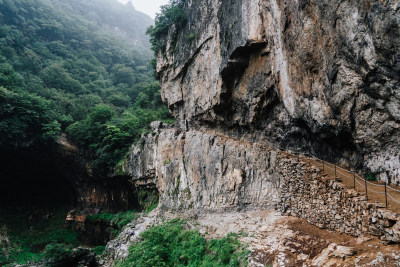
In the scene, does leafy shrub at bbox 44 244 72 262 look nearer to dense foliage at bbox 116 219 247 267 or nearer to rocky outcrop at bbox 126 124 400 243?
dense foliage at bbox 116 219 247 267

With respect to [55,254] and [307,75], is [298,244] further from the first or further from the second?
[55,254]

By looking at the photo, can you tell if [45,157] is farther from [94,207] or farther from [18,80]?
[18,80]

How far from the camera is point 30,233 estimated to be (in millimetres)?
21141

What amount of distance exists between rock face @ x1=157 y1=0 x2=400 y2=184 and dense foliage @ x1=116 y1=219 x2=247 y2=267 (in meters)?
4.74

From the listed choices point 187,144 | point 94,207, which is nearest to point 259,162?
point 187,144

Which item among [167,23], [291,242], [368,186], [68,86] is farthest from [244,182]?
[68,86]

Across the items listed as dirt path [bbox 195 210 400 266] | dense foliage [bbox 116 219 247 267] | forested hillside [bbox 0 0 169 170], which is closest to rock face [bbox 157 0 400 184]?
dirt path [bbox 195 210 400 266]

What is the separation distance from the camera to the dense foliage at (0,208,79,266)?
1773cm

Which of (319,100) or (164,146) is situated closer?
(319,100)

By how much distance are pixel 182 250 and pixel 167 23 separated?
52.8 feet

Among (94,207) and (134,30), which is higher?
(134,30)

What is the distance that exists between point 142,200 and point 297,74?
1587 centimetres

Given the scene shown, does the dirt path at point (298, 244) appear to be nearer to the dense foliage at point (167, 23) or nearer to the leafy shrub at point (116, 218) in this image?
the leafy shrub at point (116, 218)

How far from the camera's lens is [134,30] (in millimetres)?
72125
